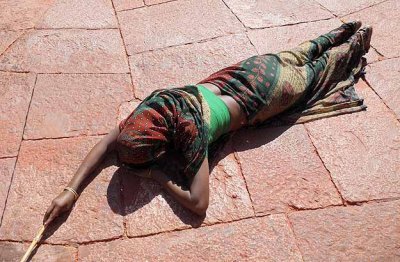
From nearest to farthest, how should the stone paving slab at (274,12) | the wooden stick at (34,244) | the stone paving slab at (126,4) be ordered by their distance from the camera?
1. the wooden stick at (34,244)
2. the stone paving slab at (274,12)
3. the stone paving slab at (126,4)

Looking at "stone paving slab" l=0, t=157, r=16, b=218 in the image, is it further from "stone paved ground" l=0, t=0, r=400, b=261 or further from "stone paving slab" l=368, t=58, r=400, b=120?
"stone paving slab" l=368, t=58, r=400, b=120

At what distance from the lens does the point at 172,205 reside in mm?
2744

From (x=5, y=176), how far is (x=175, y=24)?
2.25 meters

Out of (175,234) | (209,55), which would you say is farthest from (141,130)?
(209,55)

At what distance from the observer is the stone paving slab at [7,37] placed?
402cm

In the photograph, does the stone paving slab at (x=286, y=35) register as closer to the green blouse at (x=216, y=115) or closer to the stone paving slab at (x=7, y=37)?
the green blouse at (x=216, y=115)

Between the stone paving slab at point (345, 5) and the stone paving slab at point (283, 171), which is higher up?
the stone paving slab at point (345, 5)

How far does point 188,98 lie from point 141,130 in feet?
1.34

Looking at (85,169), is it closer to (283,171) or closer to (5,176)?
(5,176)

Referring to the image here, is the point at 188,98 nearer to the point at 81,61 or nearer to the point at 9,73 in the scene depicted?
the point at 81,61

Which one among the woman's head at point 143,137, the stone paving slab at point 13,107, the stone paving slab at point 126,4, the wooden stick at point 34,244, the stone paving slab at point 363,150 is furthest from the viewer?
the stone paving slab at point 126,4

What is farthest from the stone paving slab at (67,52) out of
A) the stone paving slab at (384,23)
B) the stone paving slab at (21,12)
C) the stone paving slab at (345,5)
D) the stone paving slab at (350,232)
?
the stone paving slab at (384,23)

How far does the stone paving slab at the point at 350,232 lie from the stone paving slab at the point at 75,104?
1.64 meters

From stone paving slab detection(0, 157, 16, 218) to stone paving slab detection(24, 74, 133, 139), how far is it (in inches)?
10.0
